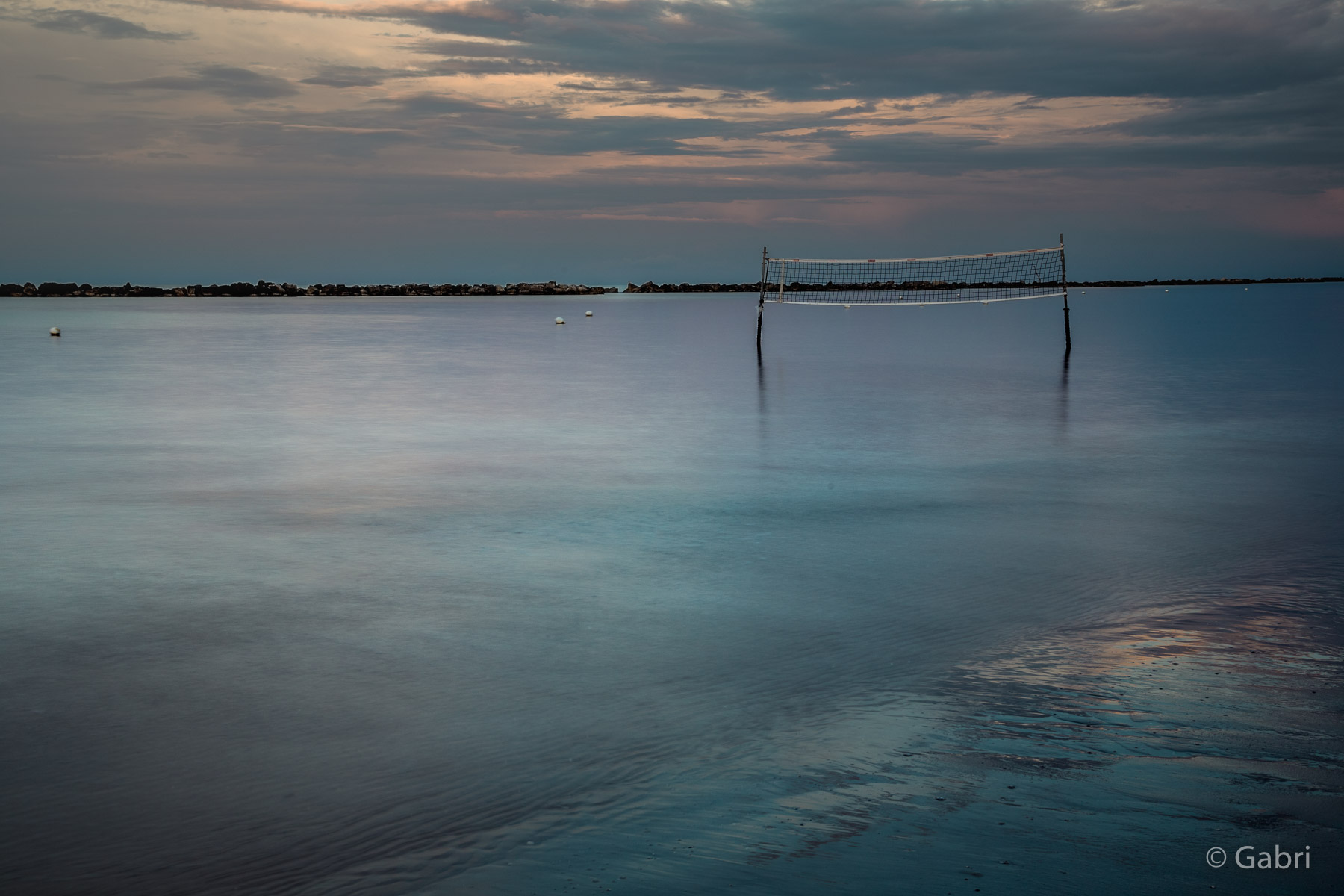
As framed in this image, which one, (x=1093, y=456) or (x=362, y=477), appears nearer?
(x=362, y=477)

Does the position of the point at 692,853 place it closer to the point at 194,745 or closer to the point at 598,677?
the point at 598,677

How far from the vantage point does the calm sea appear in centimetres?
396

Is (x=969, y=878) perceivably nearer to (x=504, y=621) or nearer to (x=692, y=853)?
(x=692, y=853)

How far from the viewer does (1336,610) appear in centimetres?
677

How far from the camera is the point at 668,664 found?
232 inches

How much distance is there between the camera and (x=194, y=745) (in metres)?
4.80

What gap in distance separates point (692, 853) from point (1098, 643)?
3.21m

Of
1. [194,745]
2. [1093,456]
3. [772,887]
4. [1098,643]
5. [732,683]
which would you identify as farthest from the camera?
[1093,456]

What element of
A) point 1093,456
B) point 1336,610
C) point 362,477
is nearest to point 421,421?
point 362,477

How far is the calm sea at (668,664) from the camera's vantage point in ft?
13.0

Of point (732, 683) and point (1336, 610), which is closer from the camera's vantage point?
point (732, 683)

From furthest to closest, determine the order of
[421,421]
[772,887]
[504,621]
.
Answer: [421,421] < [504,621] < [772,887]

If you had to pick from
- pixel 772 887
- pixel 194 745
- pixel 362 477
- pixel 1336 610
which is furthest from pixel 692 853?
pixel 362 477

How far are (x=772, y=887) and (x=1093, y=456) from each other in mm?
11185
